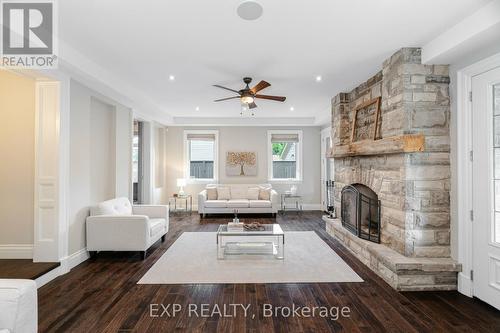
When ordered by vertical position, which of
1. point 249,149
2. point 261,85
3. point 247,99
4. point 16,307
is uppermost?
point 261,85

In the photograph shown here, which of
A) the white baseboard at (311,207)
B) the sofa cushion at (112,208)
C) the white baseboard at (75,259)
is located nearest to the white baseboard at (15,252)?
the white baseboard at (75,259)

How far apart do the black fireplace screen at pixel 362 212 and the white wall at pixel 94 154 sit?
13.9 ft

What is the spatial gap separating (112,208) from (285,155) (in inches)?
209

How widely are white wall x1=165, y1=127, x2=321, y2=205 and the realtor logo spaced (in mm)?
5063

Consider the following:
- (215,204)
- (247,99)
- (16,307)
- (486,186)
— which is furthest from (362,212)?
(16,307)

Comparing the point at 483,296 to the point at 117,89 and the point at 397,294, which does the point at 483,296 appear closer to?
the point at 397,294

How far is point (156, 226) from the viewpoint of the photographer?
172 inches

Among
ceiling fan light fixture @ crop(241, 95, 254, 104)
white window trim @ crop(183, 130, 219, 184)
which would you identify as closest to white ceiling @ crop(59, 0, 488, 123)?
ceiling fan light fixture @ crop(241, 95, 254, 104)

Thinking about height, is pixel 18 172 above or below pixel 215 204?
above

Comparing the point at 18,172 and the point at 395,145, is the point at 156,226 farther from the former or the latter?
the point at 395,145

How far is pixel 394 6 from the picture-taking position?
2.34 meters

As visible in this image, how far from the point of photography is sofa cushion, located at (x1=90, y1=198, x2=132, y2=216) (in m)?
3.99

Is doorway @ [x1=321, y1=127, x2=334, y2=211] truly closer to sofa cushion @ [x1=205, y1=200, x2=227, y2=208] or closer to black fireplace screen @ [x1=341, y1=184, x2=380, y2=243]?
black fireplace screen @ [x1=341, y1=184, x2=380, y2=243]

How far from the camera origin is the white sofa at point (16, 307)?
4.81 feet
